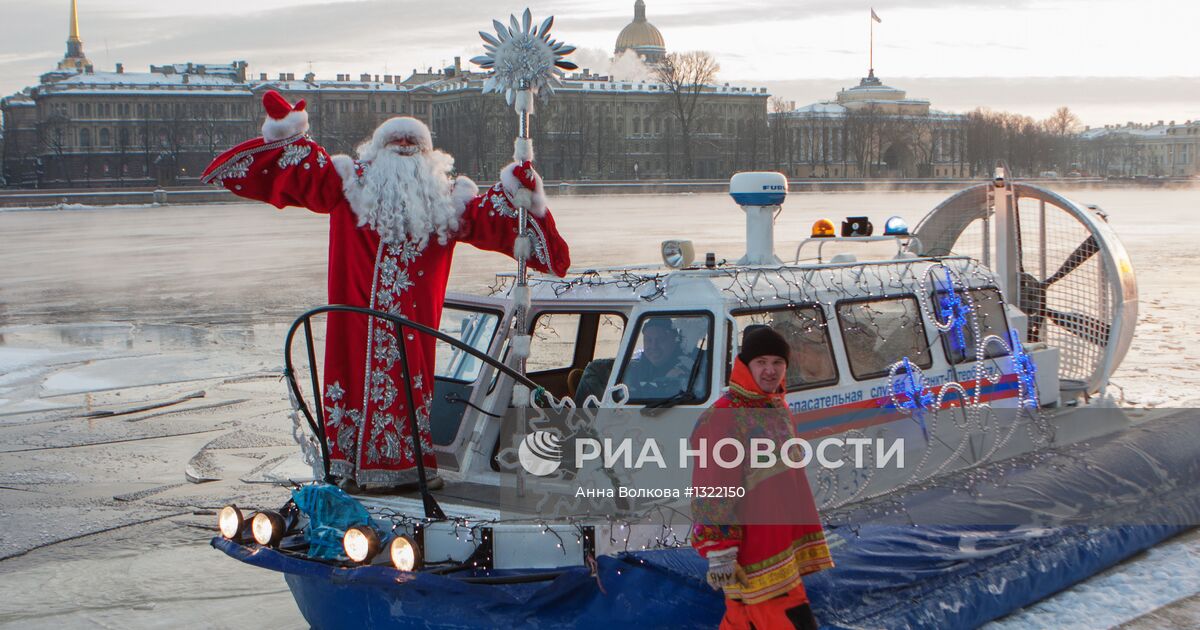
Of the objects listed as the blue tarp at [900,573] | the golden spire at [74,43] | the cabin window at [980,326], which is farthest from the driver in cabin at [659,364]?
the golden spire at [74,43]

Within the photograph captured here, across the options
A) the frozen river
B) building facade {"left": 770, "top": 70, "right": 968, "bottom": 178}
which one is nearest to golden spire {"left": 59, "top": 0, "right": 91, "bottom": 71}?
building facade {"left": 770, "top": 70, "right": 968, "bottom": 178}

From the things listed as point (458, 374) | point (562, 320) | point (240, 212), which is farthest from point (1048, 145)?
point (458, 374)

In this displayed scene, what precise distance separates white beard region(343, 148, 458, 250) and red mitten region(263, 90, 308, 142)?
1.20 ft

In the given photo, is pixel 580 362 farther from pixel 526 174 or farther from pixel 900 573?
pixel 900 573

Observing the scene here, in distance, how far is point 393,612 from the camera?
584 centimetres

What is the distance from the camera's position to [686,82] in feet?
413

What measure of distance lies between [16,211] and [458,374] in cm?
6622

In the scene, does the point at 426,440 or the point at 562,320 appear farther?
the point at 562,320

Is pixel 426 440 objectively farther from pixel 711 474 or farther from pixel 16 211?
pixel 16 211

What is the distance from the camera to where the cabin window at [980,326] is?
317 inches

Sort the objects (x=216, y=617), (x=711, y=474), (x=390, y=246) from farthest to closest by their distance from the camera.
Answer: (x=216, y=617) < (x=390, y=246) < (x=711, y=474)

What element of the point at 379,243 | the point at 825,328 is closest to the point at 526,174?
the point at 379,243

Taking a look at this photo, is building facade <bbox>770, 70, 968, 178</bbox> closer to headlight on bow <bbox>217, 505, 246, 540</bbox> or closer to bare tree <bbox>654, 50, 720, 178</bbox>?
bare tree <bbox>654, 50, 720, 178</bbox>

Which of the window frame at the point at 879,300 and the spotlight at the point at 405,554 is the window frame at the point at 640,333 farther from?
the spotlight at the point at 405,554
